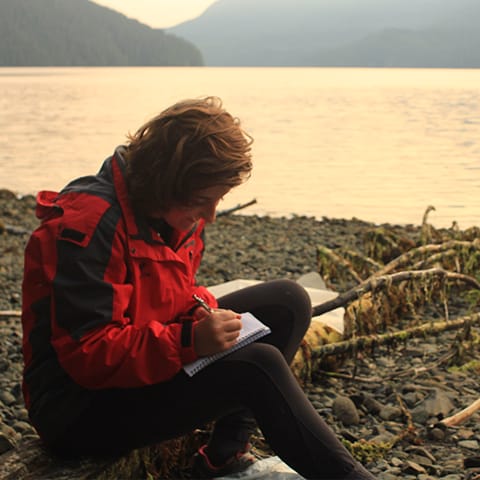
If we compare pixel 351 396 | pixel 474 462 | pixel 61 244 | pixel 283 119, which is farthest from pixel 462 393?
pixel 283 119

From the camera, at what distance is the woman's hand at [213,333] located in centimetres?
263

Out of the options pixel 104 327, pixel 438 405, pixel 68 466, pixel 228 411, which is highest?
pixel 104 327

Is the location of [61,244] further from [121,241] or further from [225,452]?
[225,452]

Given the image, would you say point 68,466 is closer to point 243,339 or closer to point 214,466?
point 214,466

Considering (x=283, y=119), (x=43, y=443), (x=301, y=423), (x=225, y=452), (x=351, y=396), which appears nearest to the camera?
(x=301, y=423)

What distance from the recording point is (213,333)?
8.62 ft

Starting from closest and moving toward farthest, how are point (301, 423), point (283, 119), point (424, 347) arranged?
point (301, 423), point (424, 347), point (283, 119)

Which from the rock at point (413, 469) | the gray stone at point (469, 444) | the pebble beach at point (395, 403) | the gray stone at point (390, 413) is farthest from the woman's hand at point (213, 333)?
the gray stone at point (390, 413)

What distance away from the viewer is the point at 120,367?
102 inches

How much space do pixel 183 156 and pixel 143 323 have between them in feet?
1.92

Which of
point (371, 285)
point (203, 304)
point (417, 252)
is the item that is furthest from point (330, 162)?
point (203, 304)

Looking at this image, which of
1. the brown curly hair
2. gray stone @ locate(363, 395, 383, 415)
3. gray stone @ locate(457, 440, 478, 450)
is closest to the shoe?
the brown curly hair

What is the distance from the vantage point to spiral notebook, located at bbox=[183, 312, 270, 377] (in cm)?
269

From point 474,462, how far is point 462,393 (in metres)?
1.04
